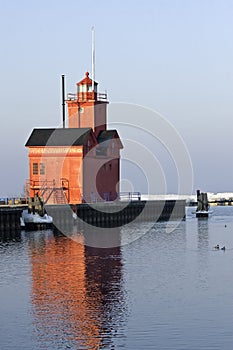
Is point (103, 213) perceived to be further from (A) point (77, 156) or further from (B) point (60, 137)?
(B) point (60, 137)

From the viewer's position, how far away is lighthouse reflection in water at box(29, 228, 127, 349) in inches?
917

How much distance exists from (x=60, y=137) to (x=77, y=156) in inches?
122

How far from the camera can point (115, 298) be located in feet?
96.7

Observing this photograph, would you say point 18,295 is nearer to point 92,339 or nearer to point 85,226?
point 92,339

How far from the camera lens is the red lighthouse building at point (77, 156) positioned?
A: 2879 inches

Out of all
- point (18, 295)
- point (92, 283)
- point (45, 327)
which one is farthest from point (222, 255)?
point (45, 327)

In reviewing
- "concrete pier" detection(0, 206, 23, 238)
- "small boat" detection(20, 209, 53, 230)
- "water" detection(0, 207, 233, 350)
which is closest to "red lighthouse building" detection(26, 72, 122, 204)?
"small boat" detection(20, 209, 53, 230)

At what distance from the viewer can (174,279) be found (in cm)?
3462

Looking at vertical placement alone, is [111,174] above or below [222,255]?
above

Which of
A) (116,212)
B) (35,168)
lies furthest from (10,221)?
(116,212)

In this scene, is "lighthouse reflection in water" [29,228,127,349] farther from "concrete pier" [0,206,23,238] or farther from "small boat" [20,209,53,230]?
"small boat" [20,209,53,230]

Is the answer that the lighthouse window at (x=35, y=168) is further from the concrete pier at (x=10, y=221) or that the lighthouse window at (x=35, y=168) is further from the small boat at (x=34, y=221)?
the concrete pier at (x=10, y=221)

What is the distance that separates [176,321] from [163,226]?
176 feet

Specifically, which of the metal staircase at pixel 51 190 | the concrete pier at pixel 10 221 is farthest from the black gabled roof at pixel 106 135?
the concrete pier at pixel 10 221
